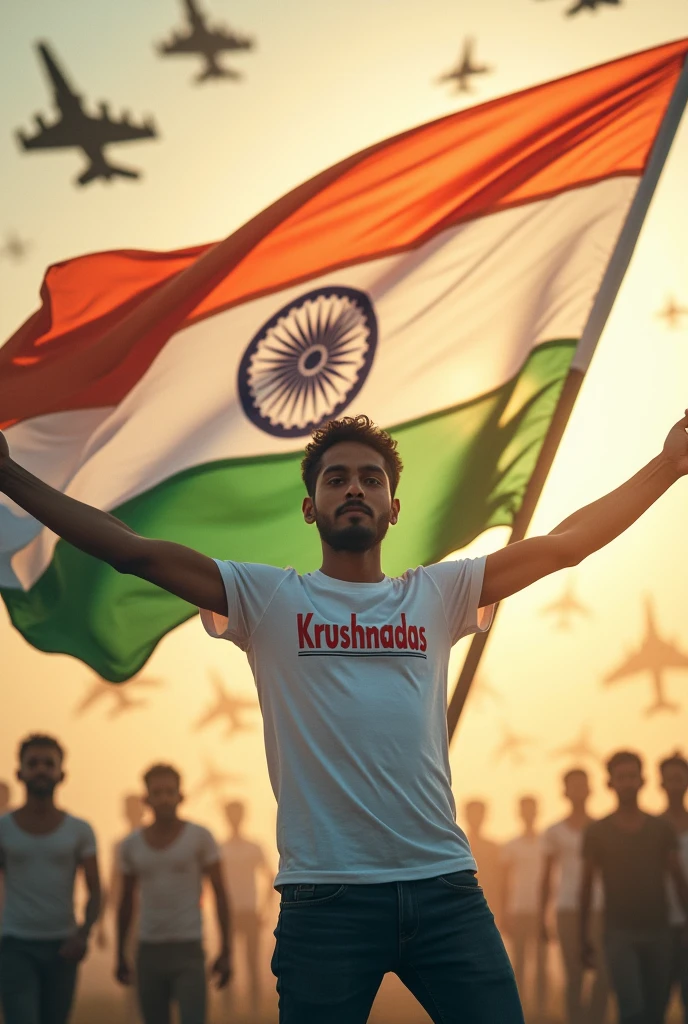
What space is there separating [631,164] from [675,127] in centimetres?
26

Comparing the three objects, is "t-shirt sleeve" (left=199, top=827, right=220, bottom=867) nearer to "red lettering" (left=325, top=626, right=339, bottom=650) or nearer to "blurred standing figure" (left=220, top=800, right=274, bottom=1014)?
"blurred standing figure" (left=220, top=800, right=274, bottom=1014)

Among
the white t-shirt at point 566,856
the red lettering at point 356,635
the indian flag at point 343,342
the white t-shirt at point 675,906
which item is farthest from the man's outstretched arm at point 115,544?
the white t-shirt at point 566,856

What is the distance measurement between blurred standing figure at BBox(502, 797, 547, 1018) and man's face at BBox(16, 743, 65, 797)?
174 inches

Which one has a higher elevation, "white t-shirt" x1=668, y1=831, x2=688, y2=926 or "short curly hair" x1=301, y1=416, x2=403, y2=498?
"short curly hair" x1=301, y1=416, x2=403, y2=498

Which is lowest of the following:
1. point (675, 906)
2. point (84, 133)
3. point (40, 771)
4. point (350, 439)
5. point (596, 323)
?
point (675, 906)

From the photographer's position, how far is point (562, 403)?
5.14 m

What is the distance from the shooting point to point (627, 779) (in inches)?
275

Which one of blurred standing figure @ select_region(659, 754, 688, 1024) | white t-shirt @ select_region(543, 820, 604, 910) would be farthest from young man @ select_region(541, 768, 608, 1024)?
blurred standing figure @ select_region(659, 754, 688, 1024)

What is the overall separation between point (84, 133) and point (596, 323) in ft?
25.2

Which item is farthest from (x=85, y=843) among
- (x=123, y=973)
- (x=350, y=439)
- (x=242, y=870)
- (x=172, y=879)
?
(x=350, y=439)

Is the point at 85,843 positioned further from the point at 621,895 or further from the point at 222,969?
the point at 621,895

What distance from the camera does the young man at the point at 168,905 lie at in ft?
21.9

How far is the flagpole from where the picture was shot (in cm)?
446

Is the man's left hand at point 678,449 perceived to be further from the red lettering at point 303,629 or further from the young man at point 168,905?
the young man at point 168,905
